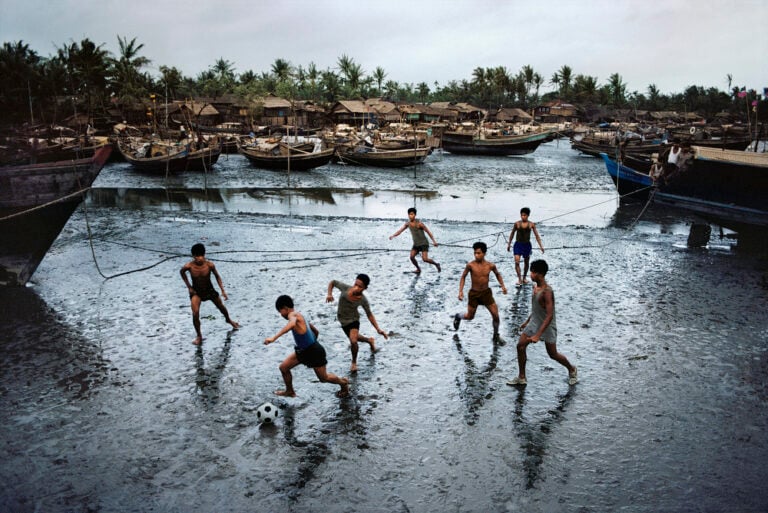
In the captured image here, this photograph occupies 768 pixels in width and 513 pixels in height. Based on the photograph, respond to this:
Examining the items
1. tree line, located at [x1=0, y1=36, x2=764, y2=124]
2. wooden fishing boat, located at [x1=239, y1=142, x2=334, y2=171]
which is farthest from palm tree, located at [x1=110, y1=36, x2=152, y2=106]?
wooden fishing boat, located at [x1=239, y1=142, x2=334, y2=171]

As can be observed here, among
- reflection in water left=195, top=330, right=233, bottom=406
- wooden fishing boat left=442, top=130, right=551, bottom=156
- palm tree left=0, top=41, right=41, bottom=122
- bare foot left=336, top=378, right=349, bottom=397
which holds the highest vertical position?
palm tree left=0, top=41, right=41, bottom=122

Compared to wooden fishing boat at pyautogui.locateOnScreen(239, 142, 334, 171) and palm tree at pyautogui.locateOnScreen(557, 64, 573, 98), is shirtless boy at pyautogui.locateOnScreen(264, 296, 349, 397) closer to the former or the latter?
wooden fishing boat at pyautogui.locateOnScreen(239, 142, 334, 171)

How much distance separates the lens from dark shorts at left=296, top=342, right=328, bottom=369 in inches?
218

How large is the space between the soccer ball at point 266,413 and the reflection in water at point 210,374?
73cm

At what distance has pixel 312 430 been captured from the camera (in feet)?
17.8

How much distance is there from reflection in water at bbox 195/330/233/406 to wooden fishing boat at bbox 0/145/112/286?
200 inches

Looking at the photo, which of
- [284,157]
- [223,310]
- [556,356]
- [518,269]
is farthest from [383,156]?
[556,356]

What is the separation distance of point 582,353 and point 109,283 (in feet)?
28.4

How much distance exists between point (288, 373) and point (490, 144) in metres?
45.1

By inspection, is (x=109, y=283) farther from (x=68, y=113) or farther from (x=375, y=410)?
(x=68, y=113)

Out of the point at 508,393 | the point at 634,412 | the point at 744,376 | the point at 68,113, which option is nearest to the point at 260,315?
the point at 508,393

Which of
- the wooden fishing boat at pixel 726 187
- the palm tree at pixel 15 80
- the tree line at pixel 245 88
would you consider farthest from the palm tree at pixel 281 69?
the wooden fishing boat at pixel 726 187

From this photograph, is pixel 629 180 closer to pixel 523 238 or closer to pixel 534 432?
pixel 523 238

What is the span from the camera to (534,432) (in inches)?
215
